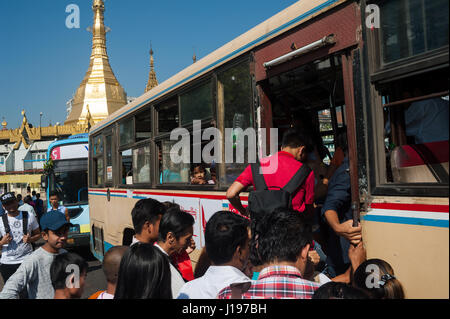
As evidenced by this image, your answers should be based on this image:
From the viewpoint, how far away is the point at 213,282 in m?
2.39

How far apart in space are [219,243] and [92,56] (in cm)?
4544

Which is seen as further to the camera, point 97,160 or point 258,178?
point 97,160

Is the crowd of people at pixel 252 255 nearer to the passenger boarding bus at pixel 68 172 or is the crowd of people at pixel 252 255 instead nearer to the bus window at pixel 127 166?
the bus window at pixel 127 166

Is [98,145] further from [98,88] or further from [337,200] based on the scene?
[98,88]

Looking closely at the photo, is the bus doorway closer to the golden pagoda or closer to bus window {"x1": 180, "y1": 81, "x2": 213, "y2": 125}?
bus window {"x1": 180, "y1": 81, "x2": 213, "y2": 125}

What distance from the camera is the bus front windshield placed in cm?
1159

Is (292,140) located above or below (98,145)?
below

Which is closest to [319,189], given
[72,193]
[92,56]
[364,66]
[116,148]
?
[364,66]

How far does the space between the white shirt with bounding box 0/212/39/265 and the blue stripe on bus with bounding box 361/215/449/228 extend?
4.09 m

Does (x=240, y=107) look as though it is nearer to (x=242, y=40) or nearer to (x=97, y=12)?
(x=242, y=40)

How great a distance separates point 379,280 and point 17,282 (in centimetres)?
239

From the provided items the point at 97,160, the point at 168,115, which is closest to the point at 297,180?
the point at 168,115

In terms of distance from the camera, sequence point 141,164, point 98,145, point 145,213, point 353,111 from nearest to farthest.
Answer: point 353,111 < point 145,213 < point 141,164 < point 98,145

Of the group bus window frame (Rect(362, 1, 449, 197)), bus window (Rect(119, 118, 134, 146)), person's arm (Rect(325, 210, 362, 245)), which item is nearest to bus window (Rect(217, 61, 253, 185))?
person's arm (Rect(325, 210, 362, 245))
